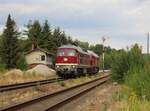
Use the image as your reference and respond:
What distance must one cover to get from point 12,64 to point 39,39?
90.0 feet

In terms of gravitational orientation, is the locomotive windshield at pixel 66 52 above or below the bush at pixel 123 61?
above

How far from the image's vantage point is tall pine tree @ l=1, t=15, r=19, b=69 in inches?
3177

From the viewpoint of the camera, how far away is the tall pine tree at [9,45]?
3177 inches

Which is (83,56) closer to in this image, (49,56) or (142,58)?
(142,58)

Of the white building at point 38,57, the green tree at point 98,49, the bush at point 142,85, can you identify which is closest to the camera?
the bush at point 142,85

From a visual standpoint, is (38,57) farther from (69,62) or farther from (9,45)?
(69,62)

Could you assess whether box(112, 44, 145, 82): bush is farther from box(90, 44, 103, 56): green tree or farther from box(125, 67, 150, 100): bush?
box(90, 44, 103, 56): green tree

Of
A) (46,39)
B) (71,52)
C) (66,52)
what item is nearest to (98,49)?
(46,39)

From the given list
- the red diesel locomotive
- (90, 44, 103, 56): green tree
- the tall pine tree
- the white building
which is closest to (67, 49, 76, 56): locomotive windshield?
the red diesel locomotive

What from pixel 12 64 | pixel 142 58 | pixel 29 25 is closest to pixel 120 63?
pixel 142 58

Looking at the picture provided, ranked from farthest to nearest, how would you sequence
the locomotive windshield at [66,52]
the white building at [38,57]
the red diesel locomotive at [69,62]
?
1. the white building at [38,57]
2. the locomotive windshield at [66,52]
3. the red diesel locomotive at [69,62]

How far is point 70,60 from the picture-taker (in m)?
44.1

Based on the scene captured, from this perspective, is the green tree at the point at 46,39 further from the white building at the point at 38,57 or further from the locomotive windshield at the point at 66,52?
the locomotive windshield at the point at 66,52

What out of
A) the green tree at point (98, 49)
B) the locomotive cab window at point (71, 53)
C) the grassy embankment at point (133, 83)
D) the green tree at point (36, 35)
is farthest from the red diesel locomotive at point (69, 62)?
the green tree at point (98, 49)
